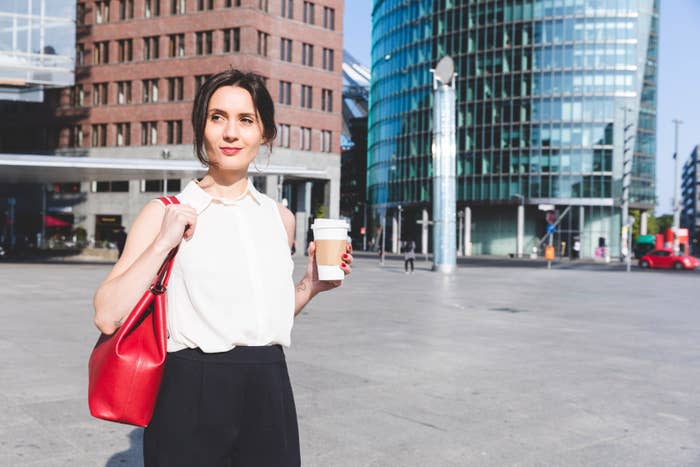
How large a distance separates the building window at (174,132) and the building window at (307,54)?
980 cm

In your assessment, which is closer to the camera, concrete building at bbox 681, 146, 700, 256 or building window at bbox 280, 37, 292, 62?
building window at bbox 280, 37, 292, 62

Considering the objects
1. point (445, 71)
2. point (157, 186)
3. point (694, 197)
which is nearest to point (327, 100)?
point (157, 186)

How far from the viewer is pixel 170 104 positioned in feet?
188

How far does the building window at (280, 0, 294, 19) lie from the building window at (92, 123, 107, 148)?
15527 mm

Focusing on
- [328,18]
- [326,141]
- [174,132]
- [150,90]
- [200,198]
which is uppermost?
[328,18]

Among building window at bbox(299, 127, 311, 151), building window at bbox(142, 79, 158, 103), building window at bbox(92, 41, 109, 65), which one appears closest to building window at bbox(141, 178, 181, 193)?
building window at bbox(142, 79, 158, 103)

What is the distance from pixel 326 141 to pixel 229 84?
56.9 meters

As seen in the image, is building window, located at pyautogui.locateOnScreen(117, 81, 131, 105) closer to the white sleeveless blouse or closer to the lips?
the lips

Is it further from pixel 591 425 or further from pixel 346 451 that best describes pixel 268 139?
pixel 591 425

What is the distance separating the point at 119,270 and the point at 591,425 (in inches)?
177

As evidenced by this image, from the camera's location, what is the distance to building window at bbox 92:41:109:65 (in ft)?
197

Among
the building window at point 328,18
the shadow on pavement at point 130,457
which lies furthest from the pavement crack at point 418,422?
the building window at point 328,18

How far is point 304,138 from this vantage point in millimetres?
57750

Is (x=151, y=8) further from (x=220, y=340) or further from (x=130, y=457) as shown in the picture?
(x=220, y=340)
